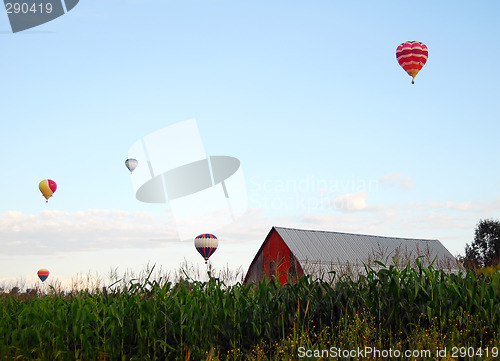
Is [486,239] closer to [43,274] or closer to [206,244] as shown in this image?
[206,244]

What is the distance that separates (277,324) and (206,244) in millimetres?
34728

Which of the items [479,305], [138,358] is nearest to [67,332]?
[138,358]

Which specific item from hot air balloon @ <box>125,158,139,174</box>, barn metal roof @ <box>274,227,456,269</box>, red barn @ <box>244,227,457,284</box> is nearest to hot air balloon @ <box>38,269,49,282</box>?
hot air balloon @ <box>125,158,139,174</box>

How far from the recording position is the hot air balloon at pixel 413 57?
107 feet

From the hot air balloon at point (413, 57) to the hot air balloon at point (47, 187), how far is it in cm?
3227

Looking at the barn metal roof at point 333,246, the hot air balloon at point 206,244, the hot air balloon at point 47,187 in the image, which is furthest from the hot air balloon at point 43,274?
the barn metal roof at point 333,246

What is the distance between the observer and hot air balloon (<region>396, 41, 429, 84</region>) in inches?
1287

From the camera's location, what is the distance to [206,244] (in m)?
42.1

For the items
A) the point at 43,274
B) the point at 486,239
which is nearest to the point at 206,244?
the point at 43,274

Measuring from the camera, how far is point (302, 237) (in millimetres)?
39812

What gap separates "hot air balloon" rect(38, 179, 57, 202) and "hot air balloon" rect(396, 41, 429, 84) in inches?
1271

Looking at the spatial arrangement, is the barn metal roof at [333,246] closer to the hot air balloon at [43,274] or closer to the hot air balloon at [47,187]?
the hot air balloon at [47,187]

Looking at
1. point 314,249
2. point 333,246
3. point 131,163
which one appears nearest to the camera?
point 314,249

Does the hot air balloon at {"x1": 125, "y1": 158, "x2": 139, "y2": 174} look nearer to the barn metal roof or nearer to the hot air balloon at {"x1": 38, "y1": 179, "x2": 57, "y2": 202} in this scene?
the hot air balloon at {"x1": 38, "y1": 179, "x2": 57, "y2": 202}
